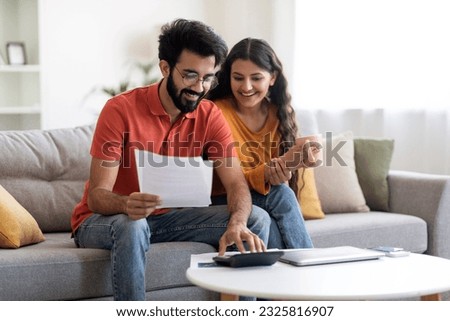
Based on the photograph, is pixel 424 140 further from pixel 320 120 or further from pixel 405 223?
pixel 405 223

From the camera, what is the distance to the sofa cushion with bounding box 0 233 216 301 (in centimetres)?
213

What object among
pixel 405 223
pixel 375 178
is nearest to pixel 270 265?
pixel 405 223

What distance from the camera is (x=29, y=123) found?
484cm

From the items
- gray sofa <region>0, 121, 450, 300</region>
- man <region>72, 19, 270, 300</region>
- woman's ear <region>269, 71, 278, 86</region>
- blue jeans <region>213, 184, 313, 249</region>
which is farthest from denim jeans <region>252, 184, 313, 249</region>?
woman's ear <region>269, 71, 278, 86</region>

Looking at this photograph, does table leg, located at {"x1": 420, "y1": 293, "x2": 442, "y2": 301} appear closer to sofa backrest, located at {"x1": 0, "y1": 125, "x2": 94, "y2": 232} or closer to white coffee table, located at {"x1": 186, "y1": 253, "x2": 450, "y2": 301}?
white coffee table, located at {"x1": 186, "y1": 253, "x2": 450, "y2": 301}

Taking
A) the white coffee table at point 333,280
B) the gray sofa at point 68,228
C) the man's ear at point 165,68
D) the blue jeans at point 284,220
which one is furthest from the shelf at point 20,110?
the white coffee table at point 333,280

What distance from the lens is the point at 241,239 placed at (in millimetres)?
2164

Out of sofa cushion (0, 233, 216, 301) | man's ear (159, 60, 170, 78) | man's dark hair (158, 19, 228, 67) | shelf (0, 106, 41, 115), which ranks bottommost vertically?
sofa cushion (0, 233, 216, 301)

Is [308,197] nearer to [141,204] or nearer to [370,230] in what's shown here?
[370,230]

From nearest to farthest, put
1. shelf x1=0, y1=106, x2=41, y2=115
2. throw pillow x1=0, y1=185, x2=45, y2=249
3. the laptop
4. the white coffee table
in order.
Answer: the white coffee table → the laptop → throw pillow x1=0, y1=185, x2=45, y2=249 → shelf x1=0, y1=106, x2=41, y2=115

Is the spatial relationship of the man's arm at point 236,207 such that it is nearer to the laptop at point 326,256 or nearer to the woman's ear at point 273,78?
the laptop at point 326,256

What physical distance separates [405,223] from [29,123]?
273cm

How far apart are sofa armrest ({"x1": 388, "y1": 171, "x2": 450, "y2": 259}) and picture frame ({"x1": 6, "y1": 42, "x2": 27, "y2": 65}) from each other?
2.65 metres

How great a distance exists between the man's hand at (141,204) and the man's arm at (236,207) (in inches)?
8.9
